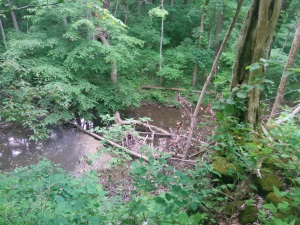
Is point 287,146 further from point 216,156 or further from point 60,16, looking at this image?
point 60,16

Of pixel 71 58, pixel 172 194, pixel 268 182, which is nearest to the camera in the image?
pixel 172 194

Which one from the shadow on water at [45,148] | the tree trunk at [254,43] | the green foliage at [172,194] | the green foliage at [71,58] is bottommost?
the shadow on water at [45,148]

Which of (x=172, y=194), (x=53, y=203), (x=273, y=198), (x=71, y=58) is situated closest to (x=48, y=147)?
(x=71, y=58)

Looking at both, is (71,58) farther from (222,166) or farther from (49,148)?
(222,166)

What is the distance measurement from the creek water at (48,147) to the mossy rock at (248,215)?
555 cm

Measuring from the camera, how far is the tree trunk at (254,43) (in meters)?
2.41

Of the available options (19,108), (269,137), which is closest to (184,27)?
(19,108)

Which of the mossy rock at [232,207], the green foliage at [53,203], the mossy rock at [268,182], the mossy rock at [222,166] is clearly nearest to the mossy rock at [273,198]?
the mossy rock at [268,182]

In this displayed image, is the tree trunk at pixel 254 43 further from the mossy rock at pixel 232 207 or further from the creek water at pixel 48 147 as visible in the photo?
the creek water at pixel 48 147

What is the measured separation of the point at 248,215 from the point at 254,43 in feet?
5.57

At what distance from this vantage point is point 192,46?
43.1 feet

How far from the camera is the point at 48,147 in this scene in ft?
26.6

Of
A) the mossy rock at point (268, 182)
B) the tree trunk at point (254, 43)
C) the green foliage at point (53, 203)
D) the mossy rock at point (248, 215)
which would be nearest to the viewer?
the green foliage at point (53, 203)

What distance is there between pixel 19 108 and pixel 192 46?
10623mm
